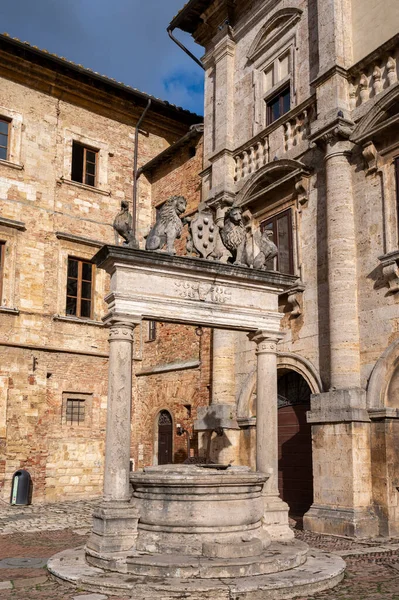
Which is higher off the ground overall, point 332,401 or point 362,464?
point 332,401

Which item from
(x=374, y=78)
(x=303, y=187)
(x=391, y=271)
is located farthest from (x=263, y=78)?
(x=391, y=271)

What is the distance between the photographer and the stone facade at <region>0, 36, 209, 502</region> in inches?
624

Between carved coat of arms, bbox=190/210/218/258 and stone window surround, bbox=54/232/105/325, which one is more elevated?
stone window surround, bbox=54/232/105/325

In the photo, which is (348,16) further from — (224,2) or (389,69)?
(224,2)

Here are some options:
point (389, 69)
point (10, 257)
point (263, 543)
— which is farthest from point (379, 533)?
point (10, 257)

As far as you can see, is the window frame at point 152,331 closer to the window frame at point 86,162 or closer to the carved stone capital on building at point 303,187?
the window frame at point 86,162

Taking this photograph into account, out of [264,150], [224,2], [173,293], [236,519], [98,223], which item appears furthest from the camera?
[98,223]

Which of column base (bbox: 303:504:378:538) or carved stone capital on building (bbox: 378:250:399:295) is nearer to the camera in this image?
column base (bbox: 303:504:378:538)

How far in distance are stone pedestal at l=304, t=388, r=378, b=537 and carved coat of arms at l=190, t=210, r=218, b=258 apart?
354 centimetres

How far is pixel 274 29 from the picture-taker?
1439 centimetres

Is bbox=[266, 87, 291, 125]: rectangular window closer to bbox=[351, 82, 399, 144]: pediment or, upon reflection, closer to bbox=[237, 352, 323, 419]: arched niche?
bbox=[351, 82, 399, 144]: pediment

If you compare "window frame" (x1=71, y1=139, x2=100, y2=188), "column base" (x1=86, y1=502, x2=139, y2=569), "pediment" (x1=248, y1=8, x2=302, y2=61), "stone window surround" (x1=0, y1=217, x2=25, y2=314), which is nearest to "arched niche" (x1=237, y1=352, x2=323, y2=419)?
"column base" (x1=86, y1=502, x2=139, y2=569)

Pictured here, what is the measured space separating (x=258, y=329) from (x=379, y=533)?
3.87 metres

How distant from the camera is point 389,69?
11.1m
